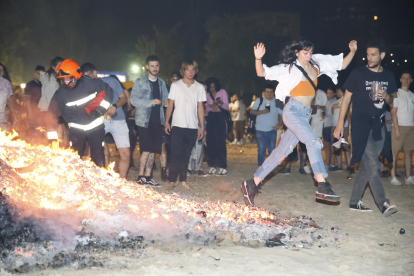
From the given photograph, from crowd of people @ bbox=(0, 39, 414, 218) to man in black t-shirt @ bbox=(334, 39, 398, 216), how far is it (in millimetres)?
14

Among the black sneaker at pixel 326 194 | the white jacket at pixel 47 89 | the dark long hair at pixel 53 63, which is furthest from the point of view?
the white jacket at pixel 47 89

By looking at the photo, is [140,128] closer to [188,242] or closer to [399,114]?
[188,242]

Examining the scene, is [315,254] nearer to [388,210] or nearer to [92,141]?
[388,210]

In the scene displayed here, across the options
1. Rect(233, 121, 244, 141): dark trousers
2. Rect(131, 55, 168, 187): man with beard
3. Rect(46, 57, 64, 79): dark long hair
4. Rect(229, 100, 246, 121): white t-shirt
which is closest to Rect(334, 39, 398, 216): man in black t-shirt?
Rect(131, 55, 168, 187): man with beard

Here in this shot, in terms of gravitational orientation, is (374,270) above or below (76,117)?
below

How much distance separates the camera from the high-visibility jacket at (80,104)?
6.07 meters

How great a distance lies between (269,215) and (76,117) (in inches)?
126

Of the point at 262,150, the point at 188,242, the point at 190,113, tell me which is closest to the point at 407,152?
the point at 262,150

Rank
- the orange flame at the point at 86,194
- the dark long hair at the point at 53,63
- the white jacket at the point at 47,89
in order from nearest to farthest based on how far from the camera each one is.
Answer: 1. the orange flame at the point at 86,194
2. the dark long hair at the point at 53,63
3. the white jacket at the point at 47,89

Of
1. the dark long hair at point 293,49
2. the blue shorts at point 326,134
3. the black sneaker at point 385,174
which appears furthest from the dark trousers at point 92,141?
the blue shorts at point 326,134

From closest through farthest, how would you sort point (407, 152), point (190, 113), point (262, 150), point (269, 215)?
point (269, 215) → point (190, 113) → point (407, 152) → point (262, 150)

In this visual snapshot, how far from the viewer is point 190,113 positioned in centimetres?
731

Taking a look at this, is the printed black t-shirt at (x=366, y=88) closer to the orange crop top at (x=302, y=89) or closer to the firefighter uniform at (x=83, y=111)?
the orange crop top at (x=302, y=89)

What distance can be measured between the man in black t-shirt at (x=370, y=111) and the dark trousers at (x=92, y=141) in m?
3.61
